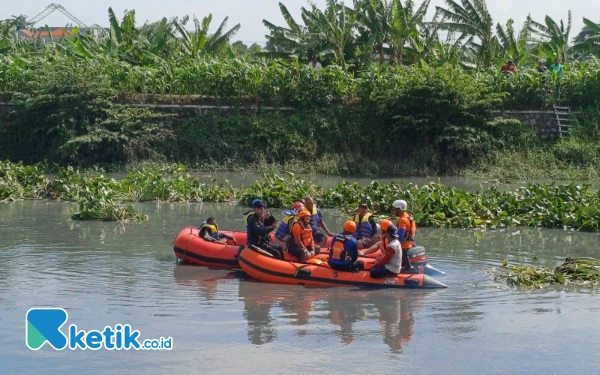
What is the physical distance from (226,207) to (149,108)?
8.28 meters

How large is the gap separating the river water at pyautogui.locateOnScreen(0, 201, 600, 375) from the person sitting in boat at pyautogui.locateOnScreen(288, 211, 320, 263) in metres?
0.59

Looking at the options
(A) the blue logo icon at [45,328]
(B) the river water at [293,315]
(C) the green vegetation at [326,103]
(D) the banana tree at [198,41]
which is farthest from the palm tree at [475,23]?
(A) the blue logo icon at [45,328]

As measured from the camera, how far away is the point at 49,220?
59.9ft

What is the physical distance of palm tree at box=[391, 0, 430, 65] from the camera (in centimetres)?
2795

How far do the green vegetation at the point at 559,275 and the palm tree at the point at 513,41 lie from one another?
693 inches

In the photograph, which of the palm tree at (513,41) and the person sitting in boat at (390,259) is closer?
the person sitting in boat at (390,259)

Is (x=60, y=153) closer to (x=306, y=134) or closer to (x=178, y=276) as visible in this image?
(x=306, y=134)

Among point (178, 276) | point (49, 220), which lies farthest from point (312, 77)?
point (178, 276)

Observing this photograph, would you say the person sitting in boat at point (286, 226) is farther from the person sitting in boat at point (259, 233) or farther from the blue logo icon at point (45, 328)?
the blue logo icon at point (45, 328)

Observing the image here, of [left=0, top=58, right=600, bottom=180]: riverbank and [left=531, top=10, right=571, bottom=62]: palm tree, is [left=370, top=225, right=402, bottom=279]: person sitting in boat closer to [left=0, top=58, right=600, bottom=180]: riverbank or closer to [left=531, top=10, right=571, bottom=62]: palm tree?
[left=0, top=58, right=600, bottom=180]: riverbank

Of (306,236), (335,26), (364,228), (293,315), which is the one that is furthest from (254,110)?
(293,315)

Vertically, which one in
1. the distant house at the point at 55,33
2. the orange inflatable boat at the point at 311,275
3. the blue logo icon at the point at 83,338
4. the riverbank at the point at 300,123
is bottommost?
the blue logo icon at the point at 83,338

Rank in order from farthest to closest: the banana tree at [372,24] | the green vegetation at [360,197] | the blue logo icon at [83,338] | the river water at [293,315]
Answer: the banana tree at [372,24], the green vegetation at [360,197], the blue logo icon at [83,338], the river water at [293,315]

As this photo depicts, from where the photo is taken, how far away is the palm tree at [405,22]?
2795cm
